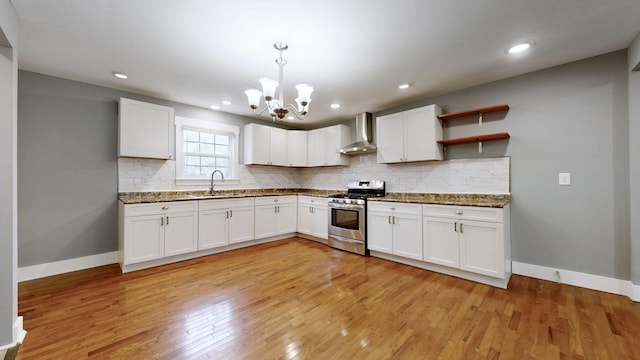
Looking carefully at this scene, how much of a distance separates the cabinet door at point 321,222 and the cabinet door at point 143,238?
7.90 feet

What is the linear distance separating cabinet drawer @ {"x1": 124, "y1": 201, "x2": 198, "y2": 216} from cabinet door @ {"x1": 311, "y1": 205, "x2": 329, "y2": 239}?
2.02 meters

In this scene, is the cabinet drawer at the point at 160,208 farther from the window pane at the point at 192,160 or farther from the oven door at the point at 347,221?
the oven door at the point at 347,221

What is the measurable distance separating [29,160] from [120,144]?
90 centimetres

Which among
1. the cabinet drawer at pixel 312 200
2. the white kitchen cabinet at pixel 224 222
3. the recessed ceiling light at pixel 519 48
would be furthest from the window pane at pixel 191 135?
the recessed ceiling light at pixel 519 48

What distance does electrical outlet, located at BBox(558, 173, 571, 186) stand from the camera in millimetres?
2742

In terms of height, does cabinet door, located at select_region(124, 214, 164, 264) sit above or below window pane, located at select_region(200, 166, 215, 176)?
below

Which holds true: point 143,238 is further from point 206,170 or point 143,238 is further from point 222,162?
point 222,162

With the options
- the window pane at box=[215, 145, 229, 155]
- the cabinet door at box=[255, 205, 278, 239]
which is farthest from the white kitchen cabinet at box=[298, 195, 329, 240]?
the window pane at box=[215, 145, 229, 155]

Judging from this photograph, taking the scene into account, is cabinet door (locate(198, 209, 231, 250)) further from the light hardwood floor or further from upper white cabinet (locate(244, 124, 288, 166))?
upper white cabinet (locate(244, 124, 288, 166))

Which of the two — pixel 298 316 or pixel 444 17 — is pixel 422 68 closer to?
pixel 444 17

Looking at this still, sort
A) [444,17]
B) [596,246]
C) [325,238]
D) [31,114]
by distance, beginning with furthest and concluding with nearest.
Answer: [325,238]
[31,114]
[596,246]
[444,17]

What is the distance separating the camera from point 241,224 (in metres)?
4.16

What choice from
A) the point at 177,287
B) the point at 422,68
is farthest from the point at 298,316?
the point at 422,68

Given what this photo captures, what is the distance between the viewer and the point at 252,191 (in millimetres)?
5043
